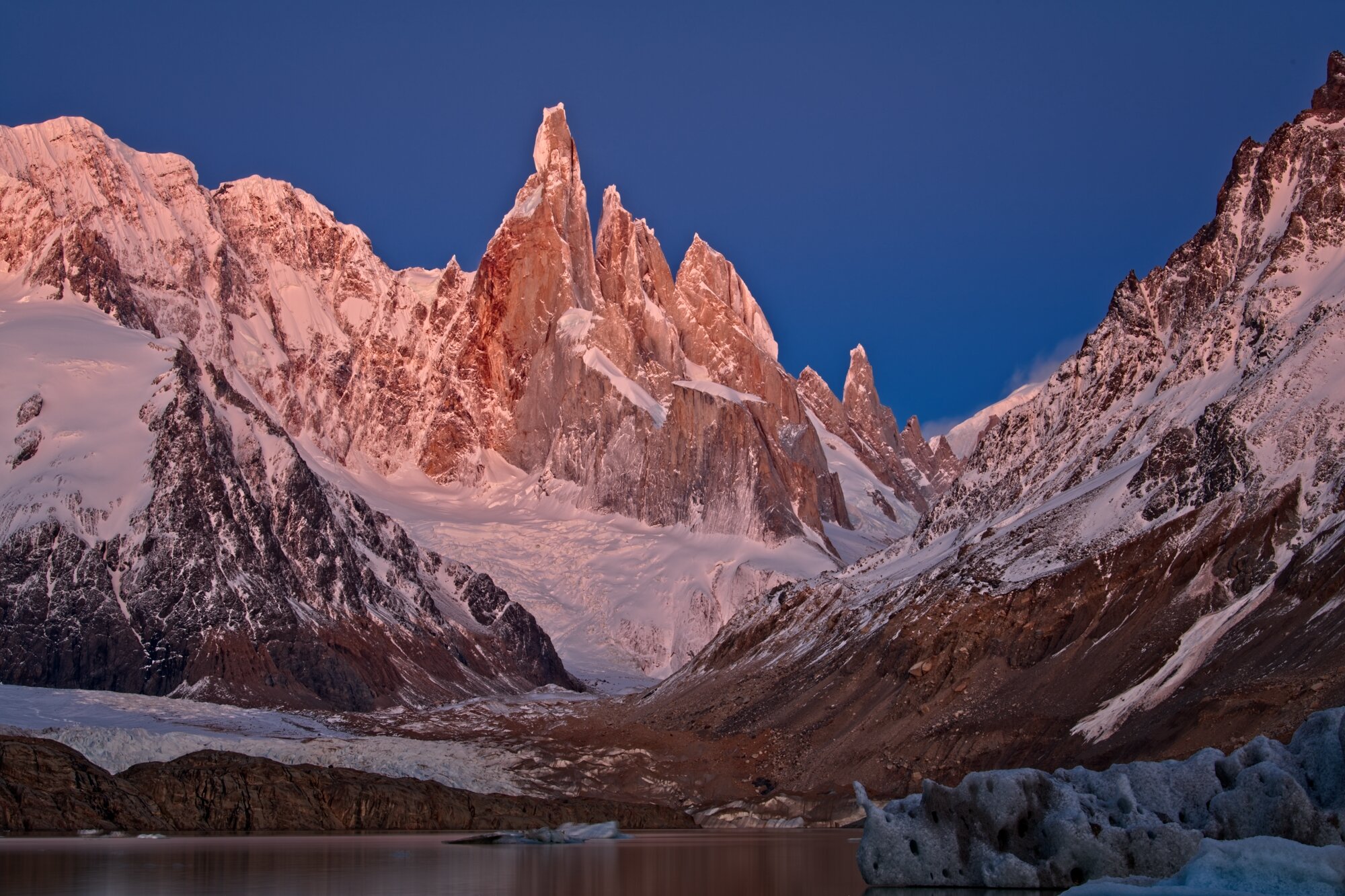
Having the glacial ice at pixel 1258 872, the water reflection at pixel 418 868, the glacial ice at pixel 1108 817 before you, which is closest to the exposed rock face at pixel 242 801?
the water reflection at pixel 418 868

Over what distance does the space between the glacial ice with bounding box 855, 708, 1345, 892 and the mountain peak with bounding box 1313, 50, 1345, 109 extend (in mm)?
143737

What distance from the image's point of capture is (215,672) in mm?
196250

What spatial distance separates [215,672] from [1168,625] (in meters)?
126

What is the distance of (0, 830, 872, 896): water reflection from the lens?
43.7m

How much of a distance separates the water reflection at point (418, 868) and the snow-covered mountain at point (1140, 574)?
3509cm

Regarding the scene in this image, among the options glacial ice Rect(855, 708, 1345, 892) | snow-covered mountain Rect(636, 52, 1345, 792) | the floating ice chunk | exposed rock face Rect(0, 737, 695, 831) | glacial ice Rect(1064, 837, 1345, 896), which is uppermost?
snow-covered mountain Rect(636, 52, 1345, 792)

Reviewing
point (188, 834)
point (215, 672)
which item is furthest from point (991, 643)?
→ point (215, 672)

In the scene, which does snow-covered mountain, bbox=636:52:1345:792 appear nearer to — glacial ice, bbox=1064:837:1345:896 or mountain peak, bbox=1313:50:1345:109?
mountain peak, bbox=1313:50:1345:109

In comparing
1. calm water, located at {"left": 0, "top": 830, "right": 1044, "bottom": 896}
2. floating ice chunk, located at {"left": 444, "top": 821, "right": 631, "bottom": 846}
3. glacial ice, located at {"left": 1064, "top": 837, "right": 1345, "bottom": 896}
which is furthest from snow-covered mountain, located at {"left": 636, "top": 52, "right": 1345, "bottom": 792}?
glacial ice, located at {"left": 1064, "top": 837, "right": 1345, "bottom": 896}

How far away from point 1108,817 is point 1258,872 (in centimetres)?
862

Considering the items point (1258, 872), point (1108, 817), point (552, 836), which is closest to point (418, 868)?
point (1108, 817)

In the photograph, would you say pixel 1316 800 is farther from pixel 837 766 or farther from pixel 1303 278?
pixel 1303 278

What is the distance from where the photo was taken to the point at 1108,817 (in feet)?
131

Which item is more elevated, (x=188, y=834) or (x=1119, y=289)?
(x=1119, y=289)
